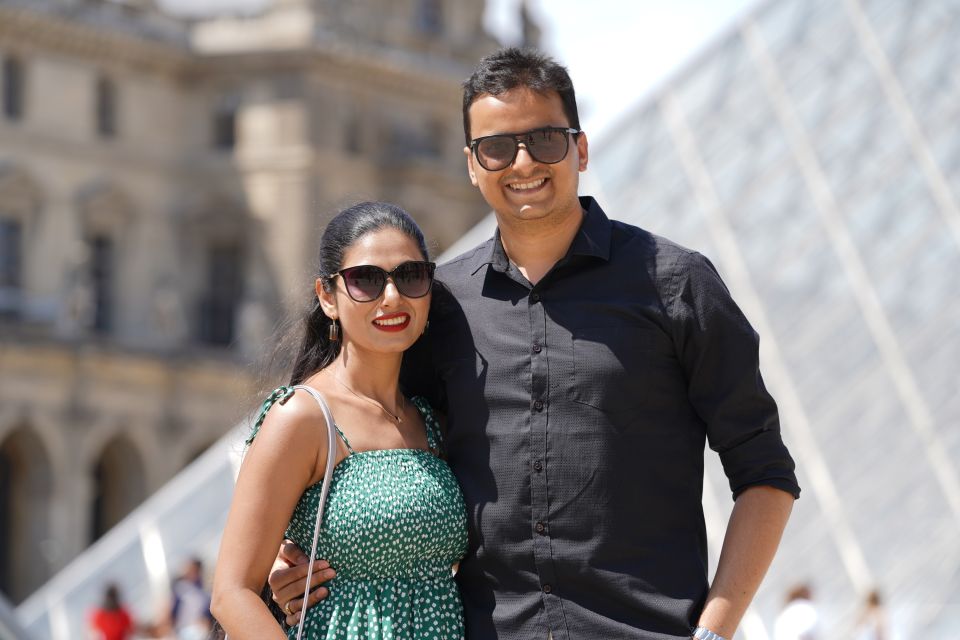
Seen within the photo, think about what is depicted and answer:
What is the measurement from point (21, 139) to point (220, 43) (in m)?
5.39

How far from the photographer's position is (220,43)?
1832 inches

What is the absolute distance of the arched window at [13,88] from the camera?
4269 centimetres

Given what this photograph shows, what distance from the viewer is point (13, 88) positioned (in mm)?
43031

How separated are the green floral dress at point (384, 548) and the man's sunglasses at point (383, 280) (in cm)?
24

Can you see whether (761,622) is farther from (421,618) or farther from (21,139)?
(21,139)

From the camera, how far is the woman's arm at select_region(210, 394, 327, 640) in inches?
160

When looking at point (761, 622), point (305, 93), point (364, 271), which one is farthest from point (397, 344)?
point (305, 93)

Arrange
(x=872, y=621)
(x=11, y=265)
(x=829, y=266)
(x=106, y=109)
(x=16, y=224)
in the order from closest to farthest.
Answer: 1. (x=872, y=621)
2. (x=829, y=266)
3. (x=11, y=265)
4. (x=16, y=224)
5. (x=106, y=109)

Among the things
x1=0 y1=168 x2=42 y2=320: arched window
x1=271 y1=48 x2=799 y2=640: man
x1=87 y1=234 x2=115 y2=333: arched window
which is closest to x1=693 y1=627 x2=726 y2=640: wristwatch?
x1=271 y1=48 x2=799 y2=640: man

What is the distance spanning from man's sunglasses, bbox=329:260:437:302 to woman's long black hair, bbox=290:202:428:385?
58 millimetres

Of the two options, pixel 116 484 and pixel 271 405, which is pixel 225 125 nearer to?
pixel 116 484

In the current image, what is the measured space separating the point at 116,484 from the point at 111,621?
90.8 ft

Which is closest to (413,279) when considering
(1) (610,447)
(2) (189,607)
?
(1) (610,447)

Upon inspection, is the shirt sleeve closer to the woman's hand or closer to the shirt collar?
the shirt collar
